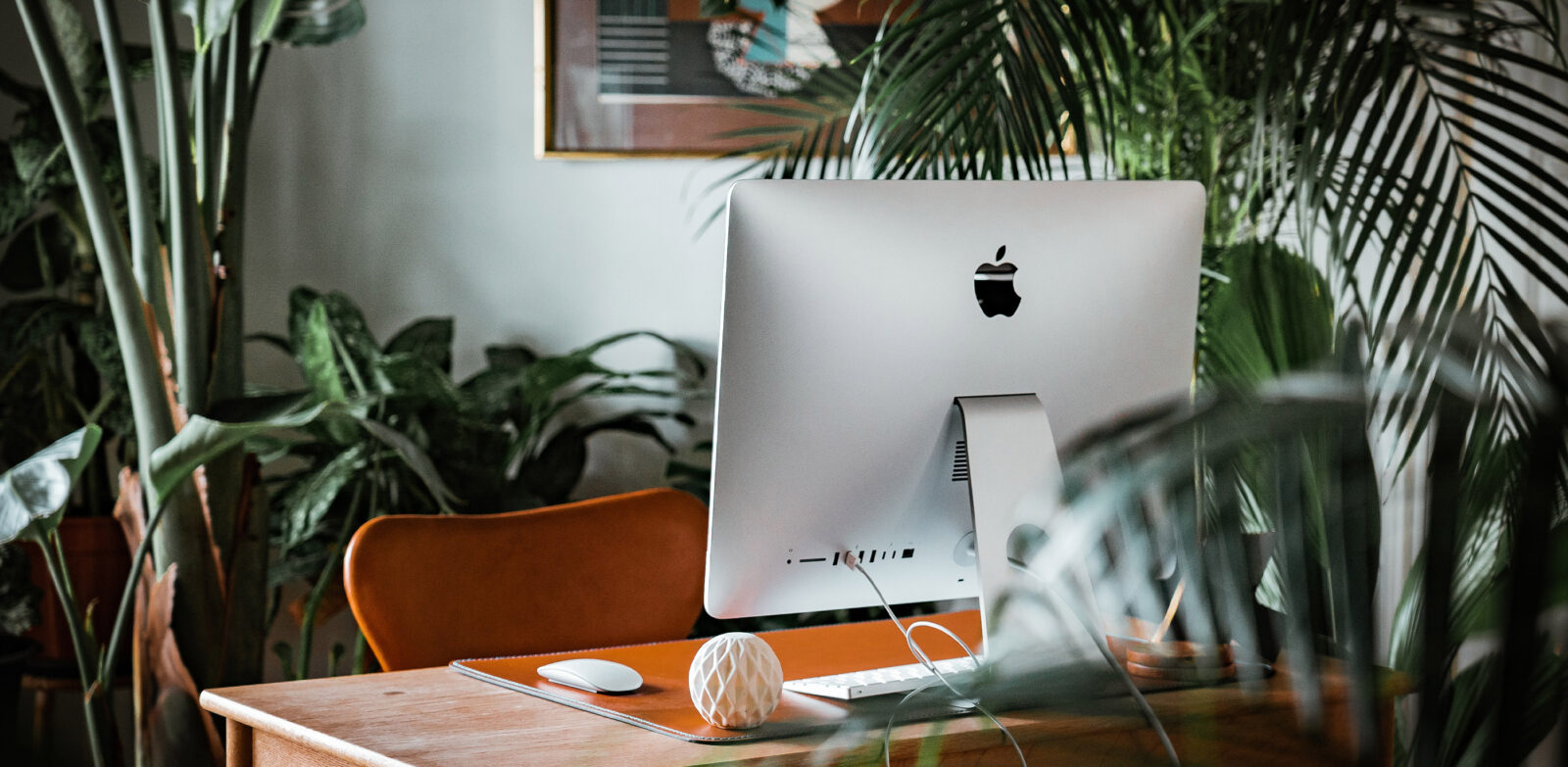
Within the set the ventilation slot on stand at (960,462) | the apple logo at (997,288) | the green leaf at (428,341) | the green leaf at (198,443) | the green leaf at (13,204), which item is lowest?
the green leaf at (198,443)

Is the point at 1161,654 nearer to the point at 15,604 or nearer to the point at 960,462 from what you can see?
the point at 960,462

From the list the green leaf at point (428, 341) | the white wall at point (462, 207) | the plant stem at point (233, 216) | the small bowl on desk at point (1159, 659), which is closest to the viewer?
the small bowl on desk at point (1159, 659)

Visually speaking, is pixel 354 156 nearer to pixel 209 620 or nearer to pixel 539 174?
pixel 539 174

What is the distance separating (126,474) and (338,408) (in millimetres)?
369

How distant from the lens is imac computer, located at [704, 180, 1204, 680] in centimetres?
102

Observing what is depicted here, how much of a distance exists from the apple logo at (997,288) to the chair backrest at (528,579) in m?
0.66

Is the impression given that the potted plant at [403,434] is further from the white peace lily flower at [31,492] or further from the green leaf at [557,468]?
the white peace lily flower at [31,492]

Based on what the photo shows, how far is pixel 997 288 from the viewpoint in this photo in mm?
1092

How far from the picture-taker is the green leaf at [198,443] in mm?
1550

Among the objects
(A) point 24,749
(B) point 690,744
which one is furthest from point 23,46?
(A) point 24,749

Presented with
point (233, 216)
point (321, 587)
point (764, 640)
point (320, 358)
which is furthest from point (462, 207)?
point (764, 640)

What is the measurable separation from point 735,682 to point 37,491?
1.00 metres

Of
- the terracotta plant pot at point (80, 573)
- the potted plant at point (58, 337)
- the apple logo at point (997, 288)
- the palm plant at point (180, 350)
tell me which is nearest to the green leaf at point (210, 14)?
the palm plant at point (180, 350)

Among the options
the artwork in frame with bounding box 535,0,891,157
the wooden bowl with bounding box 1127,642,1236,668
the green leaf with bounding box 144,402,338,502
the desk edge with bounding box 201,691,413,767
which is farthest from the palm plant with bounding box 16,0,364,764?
the wooden bowl with bounding box 1127,642,1236,668
